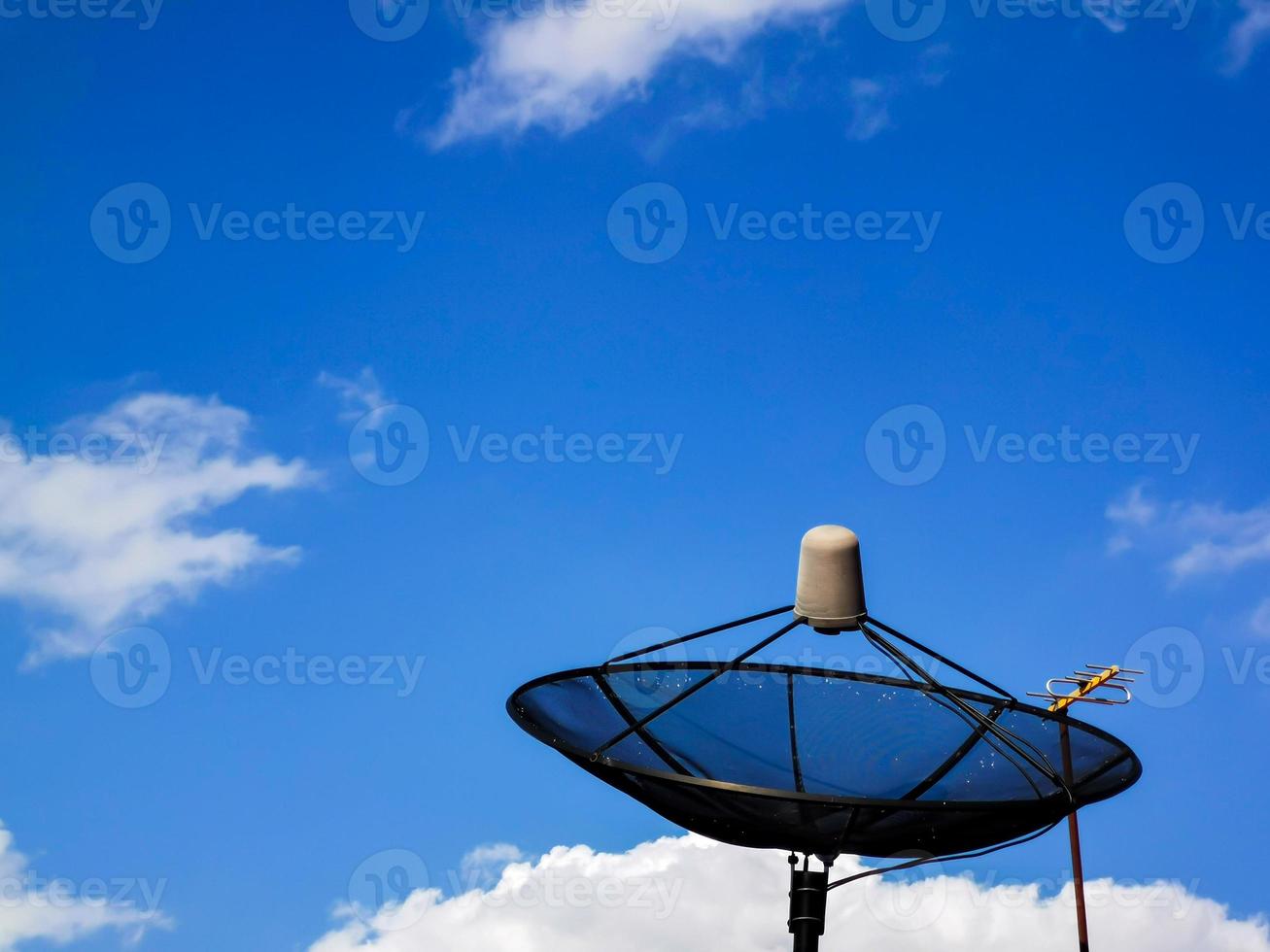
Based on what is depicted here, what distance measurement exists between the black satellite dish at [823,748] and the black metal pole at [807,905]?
10mm

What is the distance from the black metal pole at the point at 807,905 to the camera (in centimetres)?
995

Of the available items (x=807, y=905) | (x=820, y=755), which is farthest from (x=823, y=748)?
(x=807, y=905)

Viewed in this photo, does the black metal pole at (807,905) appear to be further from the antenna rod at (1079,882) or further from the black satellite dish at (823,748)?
the antenna rod at (1079,882)

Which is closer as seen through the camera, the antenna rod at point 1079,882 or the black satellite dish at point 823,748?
the black satellite dish at point 823,748

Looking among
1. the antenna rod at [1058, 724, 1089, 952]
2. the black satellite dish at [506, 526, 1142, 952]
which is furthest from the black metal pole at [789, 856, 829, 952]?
the antenna rod at [1058, 724, 1089, 952]

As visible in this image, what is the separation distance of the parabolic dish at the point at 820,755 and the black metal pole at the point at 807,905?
182 mm

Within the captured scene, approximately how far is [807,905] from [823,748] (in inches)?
98.2

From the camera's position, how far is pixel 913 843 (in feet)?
33.0

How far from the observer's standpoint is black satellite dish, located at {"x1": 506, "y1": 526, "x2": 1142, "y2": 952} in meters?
9.81

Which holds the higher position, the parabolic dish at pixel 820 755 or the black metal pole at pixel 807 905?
the parabolic dish at pixel 820 755

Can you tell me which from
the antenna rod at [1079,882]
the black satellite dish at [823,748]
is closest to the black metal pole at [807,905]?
the black satellite dish at [823,748]

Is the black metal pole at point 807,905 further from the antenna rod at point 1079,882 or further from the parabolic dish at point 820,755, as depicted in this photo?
the antenna rod at point 1079,882

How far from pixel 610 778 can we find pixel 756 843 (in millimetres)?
1033

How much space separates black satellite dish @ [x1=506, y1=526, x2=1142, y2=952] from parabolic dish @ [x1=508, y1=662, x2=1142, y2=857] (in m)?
0.01
